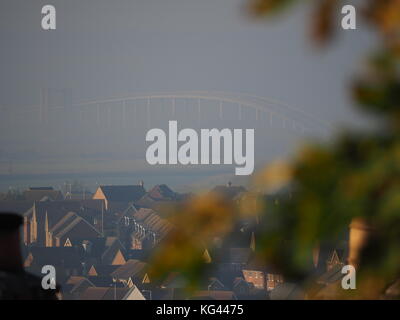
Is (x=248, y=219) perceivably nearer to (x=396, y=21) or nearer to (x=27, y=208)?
(x=396, y=21)

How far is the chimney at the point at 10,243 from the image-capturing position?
349 inches

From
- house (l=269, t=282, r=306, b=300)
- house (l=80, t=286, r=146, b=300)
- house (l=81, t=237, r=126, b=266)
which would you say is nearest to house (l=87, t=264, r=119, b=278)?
house (l=81, t=237, r=126, b=266)

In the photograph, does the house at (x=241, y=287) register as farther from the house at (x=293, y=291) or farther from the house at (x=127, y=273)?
the house at (x=293, y=291)

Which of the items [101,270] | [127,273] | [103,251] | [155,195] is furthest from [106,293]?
[155,195]

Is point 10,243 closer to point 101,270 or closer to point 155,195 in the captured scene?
point 101,270

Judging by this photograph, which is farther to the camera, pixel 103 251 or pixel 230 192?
pixel 103 251

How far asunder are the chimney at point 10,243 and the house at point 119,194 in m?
72.5

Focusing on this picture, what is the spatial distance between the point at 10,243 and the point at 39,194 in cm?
6542

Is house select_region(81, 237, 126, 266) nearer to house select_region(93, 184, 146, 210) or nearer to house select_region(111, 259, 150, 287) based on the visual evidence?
house select_region(111, 259, 150, 287)

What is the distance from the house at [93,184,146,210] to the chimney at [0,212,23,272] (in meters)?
72.5

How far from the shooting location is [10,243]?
914 cm

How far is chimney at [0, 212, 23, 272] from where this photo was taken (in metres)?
8.86

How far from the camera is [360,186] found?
7.27 feet
